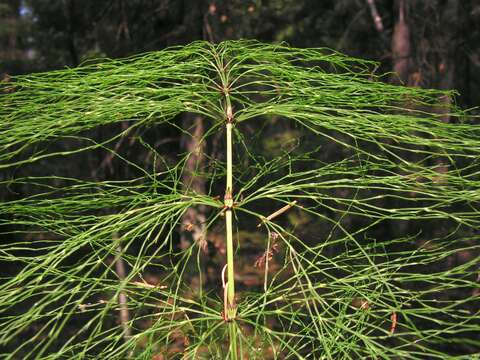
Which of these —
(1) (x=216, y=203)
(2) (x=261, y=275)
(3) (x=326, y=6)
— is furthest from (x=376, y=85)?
(3) (x=326, y=6)

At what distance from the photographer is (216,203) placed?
1.47 metres

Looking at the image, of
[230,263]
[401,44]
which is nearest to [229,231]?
[230,263]

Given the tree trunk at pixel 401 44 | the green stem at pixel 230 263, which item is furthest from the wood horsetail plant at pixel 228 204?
the tree trunk at pixel 401 44

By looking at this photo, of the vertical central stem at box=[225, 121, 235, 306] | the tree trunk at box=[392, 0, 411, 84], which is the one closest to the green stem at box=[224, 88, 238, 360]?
the vertical central stem at box=[225, 121, 235, 306]

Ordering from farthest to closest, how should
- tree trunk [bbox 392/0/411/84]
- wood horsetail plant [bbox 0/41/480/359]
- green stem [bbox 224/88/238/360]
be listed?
tree trunk [bbox 392/0/411/84] → green stem [bbox 224/88/238/360] → wood horsetail plant [bbox 0/41/480/359]

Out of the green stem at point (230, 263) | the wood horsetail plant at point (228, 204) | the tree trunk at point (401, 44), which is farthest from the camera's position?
→ the tree trunk at point (401, 44)

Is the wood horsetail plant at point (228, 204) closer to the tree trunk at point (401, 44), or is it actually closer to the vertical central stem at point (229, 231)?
the vertical central stem at point (229, 231)

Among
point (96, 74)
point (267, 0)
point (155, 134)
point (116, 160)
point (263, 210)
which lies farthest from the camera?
point (267, 0)

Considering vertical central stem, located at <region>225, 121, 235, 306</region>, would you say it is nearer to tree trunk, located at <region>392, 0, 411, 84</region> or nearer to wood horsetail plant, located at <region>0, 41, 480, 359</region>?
wood horsetail plant, located at <region>0, 41, 480, 359</region>

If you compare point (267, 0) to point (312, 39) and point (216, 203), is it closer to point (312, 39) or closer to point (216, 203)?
point (312, 39)

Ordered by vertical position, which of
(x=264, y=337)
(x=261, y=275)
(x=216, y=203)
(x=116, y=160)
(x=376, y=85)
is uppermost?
(x=376, y=85)

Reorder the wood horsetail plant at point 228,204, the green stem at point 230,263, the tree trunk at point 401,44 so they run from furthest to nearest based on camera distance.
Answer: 1. the tree trunk at point 401,44
2. the green stem at point 230,263
3. the wood horsetail plant at point 228,204

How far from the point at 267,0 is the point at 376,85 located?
26.1ft

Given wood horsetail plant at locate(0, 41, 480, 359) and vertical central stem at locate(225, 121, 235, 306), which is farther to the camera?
vertical central stem at locate(225, 121, 235, 306)
